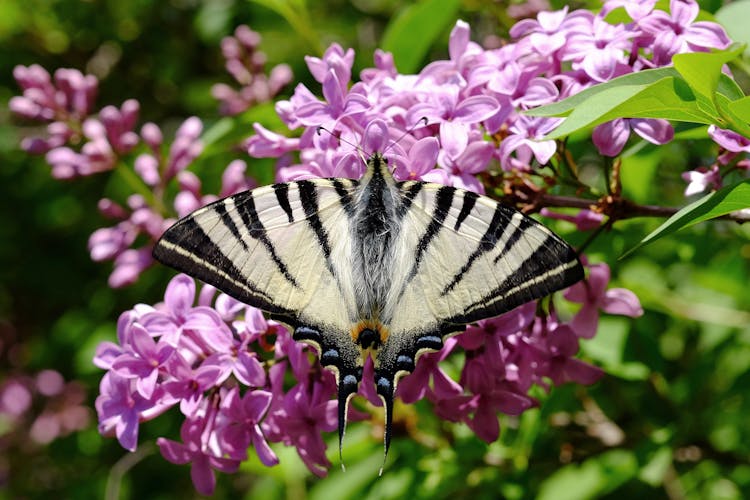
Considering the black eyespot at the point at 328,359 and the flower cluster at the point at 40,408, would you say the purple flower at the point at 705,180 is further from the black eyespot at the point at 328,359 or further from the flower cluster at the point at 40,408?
the flower cluster at the point at 40,408

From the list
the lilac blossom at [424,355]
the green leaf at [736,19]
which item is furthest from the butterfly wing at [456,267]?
the green leaf at [736,19]

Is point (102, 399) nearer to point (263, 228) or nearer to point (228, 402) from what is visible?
point (228, 402)

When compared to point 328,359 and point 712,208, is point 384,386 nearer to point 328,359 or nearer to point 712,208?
point 328,359

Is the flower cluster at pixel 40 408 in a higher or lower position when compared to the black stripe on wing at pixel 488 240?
lower

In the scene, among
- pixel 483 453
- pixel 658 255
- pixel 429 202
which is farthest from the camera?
pixel 658 255

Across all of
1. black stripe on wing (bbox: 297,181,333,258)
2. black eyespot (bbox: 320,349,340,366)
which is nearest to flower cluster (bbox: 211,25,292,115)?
black stripe on wing (bbox: 297,181,333,258)

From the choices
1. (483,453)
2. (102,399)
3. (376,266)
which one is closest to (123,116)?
(102,399)

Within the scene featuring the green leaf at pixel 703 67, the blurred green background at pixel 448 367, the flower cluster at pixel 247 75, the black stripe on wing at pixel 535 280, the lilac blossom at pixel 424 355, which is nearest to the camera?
the green leaf at pixel 703 67

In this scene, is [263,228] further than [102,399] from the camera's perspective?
No
